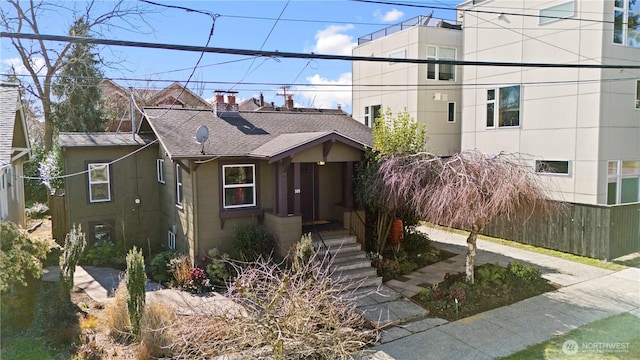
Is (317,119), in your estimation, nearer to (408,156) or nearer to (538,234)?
(408,156)

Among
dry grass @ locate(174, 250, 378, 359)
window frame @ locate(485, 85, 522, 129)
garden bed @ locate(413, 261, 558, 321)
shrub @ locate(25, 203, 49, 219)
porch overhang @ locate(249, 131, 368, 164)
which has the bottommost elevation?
garden bed @ locate(413, 261, 558, 321)

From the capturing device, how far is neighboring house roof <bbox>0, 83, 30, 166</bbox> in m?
9.31

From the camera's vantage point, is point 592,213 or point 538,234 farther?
point 538,234

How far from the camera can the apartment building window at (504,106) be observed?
15438mm

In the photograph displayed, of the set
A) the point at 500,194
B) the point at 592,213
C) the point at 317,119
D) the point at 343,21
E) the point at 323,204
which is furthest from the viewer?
the point at 317,119

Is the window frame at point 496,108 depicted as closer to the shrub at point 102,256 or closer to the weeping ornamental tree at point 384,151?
the weeping ornamental tree at point 384,151

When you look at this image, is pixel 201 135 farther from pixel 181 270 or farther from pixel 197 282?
pixel 197 282

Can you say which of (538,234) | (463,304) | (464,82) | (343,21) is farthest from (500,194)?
(464,82)

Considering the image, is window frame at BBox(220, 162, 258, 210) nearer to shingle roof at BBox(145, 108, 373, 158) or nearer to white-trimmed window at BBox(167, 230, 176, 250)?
shingle roof at BBox(145, 108, 373, 158)

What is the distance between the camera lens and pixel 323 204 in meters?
13.8

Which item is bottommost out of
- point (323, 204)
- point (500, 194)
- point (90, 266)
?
point (90, 266)

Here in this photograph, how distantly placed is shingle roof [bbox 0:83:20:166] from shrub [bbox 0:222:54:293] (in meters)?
1.50

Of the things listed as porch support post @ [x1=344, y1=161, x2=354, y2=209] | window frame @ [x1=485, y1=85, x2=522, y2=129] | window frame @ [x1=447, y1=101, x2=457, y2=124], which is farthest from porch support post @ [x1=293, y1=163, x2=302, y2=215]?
window frame @ [x1=447, y1=101, x2=457, y2=124]

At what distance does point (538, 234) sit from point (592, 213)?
2.06m
